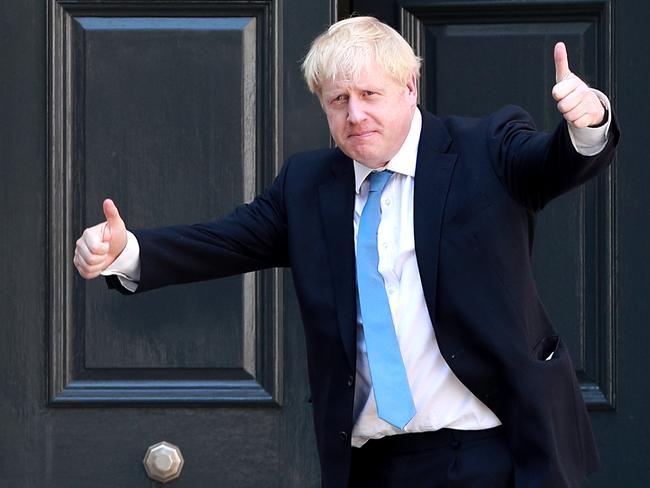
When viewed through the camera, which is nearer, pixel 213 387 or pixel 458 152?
pixel 458 152

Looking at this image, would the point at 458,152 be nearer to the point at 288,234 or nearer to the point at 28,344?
the point at 288,234

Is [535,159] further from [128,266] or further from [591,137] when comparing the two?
[128,266]

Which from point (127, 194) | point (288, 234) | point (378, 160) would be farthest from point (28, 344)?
point (378, 160)

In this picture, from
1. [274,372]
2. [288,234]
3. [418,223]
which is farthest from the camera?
[274,372]

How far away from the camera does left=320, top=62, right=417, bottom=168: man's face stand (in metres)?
3.42

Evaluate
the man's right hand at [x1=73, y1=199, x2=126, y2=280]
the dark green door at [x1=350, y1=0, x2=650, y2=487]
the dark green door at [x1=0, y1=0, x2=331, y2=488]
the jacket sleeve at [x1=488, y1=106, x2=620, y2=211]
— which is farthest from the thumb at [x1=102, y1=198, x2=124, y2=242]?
the dark green door at [x1=350, y1=0, x2=650, y2=487]

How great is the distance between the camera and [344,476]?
352cm

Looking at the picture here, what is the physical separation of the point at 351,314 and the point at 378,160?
354 mm

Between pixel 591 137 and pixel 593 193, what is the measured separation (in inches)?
61.0

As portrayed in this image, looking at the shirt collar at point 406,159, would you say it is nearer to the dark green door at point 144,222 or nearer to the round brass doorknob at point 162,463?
the dark green door at point 144,222

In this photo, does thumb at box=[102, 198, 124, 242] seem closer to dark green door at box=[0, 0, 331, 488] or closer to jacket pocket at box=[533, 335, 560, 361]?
jacket pocket at box=[533, 335, 560, 361]

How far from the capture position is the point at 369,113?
341cm

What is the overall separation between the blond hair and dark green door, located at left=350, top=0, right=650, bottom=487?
1.15m

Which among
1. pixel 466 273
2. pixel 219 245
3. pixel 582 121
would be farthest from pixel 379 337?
pixel 582 121
